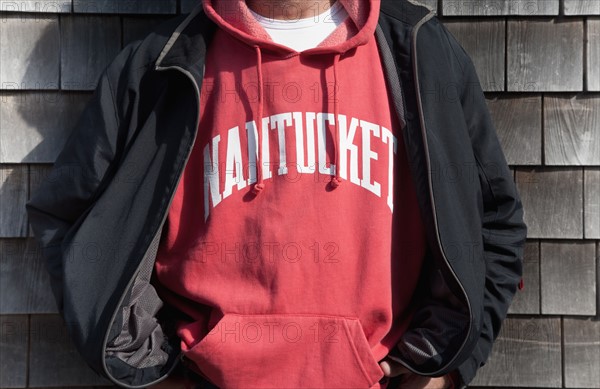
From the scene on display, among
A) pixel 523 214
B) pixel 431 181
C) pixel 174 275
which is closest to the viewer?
pixel 431 181

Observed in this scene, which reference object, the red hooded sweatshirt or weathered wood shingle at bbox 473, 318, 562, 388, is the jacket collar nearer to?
the red hooded sweatshirt

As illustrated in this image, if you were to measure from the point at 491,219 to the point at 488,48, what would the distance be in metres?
0.52

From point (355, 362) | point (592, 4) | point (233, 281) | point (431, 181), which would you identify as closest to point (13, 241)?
point (233, 281)

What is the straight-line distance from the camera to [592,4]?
7.52 feet

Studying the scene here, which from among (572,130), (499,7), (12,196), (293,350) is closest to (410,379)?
(293,350)

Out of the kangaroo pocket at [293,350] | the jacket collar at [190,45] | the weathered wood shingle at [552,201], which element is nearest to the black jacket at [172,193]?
the jacket collar at [190,45]

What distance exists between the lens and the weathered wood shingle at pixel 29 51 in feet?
7.64

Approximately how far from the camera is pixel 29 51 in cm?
234

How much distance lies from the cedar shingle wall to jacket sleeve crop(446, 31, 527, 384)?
248 mm

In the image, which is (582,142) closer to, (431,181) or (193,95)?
(431,181)

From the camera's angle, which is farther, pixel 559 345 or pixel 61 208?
pixel 559 345

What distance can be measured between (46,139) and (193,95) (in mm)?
584

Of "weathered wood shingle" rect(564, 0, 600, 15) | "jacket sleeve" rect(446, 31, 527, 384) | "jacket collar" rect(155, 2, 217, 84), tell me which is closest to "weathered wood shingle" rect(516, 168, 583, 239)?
"jacket sleeve" rect(446, 31, 527, 384)

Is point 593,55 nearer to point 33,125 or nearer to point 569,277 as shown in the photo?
point 569,277
